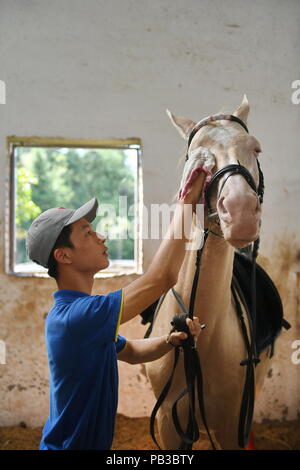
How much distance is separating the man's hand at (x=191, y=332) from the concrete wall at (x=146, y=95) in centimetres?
198

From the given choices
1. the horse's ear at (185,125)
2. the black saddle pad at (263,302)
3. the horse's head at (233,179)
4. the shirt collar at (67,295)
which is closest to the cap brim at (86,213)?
the shirt collar at (67,295)

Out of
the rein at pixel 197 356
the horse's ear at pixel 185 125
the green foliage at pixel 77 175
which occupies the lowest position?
the rein at pixel 197 356

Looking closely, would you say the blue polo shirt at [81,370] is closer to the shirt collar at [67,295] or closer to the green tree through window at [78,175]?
the shirt collar at [67,295]

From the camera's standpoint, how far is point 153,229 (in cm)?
328

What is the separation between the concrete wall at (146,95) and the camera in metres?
3.22

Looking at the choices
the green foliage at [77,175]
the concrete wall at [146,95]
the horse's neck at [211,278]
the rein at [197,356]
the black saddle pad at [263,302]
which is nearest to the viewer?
the rein at [197,356]

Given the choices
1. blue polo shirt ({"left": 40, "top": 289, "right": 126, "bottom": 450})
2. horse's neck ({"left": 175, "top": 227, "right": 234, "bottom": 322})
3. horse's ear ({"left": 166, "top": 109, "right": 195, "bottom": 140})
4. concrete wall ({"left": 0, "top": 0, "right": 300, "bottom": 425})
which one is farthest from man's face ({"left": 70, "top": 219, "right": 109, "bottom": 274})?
concrete wall ({"left": 0, "top": 0, "right": 300, "bottom": 425})

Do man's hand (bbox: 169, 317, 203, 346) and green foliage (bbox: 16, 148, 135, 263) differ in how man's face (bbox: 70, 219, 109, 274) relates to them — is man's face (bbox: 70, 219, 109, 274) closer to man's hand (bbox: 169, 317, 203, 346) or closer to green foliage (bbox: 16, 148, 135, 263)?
man's hand (bbox: 169, 317, 203, 346)

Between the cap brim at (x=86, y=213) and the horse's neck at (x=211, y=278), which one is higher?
the cap brim at (x=86, y=213)

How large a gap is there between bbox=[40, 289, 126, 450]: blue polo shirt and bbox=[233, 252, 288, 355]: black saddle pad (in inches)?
46.2

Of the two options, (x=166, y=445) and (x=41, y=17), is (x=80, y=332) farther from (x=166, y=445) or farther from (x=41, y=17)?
(x=41, y=17)

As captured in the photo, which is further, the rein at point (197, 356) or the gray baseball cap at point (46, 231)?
the rein at point (197, 356)

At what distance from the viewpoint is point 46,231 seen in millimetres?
1172

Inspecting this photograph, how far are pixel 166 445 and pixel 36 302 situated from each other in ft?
5.75
